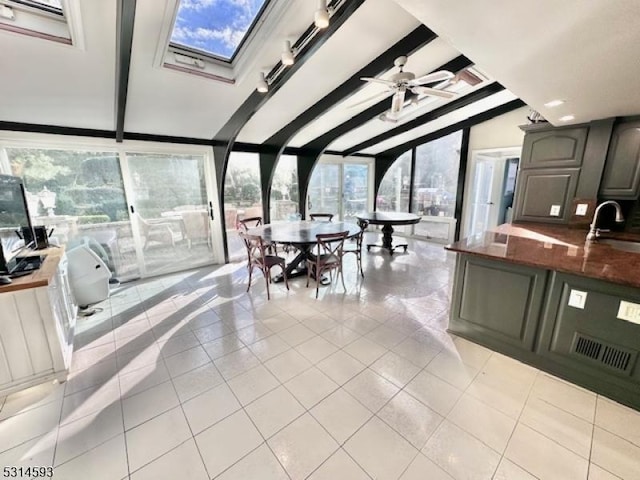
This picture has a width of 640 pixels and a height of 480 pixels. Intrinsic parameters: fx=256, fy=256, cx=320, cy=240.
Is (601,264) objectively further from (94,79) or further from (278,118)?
(94,79)

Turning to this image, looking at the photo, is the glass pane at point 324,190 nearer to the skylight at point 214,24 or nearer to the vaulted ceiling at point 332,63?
the vaulted ceiling at point 332,63

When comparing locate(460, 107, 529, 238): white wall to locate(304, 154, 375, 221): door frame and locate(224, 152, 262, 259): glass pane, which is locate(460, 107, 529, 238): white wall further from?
locate(224, 152, 262, 259): glass pane

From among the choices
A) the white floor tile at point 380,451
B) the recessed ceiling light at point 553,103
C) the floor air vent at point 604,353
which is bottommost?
the white floor tile at point 380,451

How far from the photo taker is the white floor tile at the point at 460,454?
1.28 m

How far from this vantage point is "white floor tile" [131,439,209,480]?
1.27 meters

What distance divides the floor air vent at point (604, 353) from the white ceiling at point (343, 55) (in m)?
2.74

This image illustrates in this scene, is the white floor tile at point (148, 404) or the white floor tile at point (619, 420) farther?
the white floor tile at point (148, 404)

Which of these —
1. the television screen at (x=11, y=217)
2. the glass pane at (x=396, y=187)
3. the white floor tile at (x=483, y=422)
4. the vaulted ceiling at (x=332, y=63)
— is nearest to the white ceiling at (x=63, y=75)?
the vaulted ceiling at (x=332, y=63)

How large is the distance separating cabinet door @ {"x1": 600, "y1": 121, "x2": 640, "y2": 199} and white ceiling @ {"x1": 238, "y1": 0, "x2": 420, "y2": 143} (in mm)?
2226

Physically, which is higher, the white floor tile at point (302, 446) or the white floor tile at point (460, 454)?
the white floor tile at point (460, 454)

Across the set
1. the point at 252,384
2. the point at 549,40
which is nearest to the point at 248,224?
the point at 252,384

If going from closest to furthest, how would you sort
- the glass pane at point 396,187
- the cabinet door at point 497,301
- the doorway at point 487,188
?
the cabinet door at point 497,301, the doorway at point 487,188, the glass pane at point 396,187

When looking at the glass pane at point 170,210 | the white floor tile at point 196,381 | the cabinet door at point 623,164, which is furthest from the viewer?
the glass pane at point 170,210

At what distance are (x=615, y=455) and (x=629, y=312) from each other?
784mm
